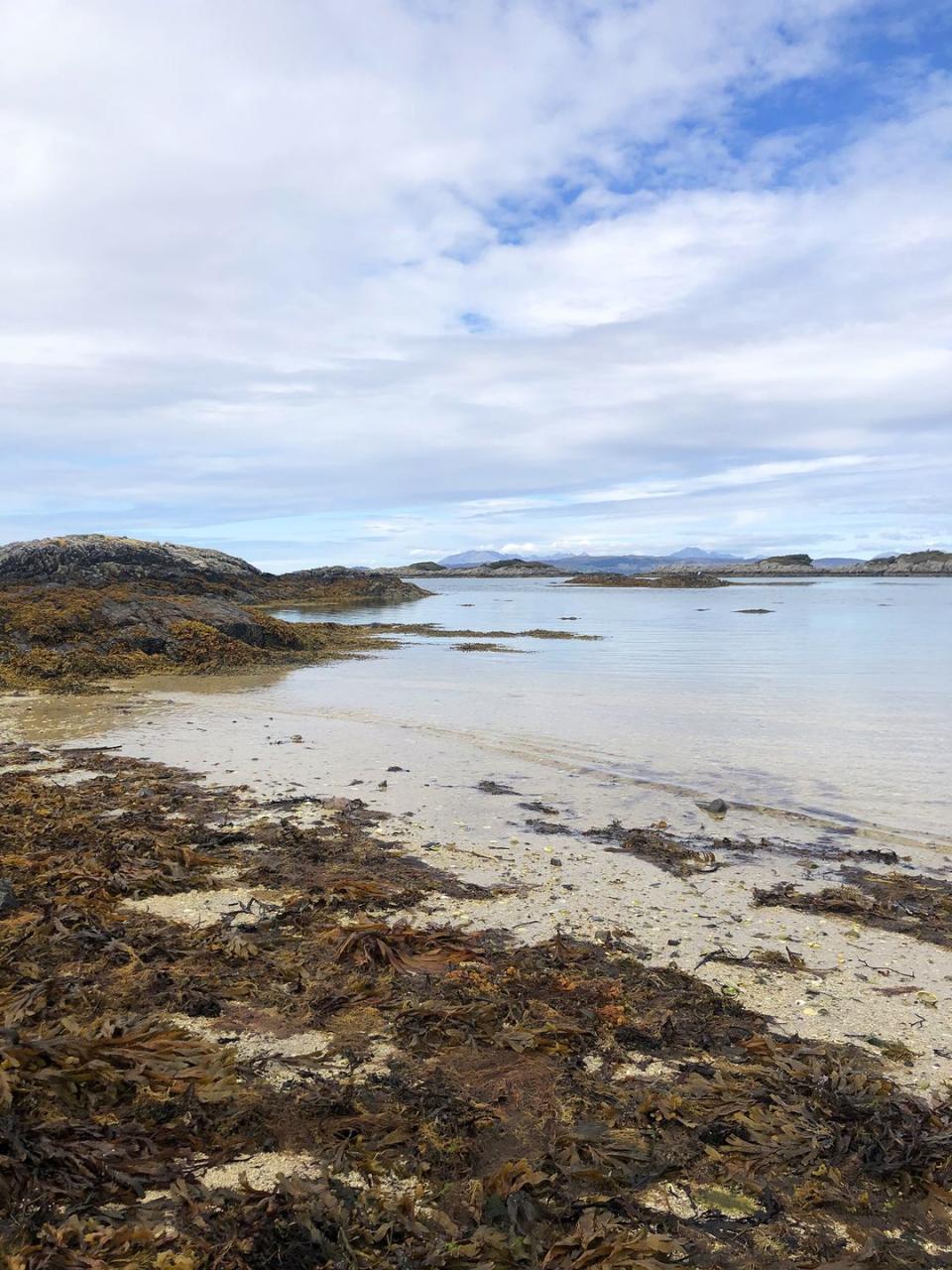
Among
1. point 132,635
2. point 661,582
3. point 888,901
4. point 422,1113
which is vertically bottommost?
point 888,901

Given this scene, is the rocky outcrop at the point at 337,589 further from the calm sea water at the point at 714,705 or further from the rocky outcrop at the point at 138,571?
the calm sea water at the point at 714,705

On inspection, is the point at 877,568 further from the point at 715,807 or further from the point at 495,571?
the point at 715,807

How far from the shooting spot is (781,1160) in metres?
2.77

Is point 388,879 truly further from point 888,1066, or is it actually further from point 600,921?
point 888,1066

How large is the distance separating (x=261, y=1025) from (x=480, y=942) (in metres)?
1.43

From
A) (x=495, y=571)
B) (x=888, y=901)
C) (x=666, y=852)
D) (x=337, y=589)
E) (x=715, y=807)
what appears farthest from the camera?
(x=495, y=571)

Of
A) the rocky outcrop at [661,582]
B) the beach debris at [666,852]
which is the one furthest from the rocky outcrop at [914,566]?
the beach debris at [666,852]

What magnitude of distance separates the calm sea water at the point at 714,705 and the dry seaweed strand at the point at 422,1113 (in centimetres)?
490

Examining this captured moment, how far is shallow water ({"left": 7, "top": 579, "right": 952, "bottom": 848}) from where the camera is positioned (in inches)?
328

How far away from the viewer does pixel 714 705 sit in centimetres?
1362

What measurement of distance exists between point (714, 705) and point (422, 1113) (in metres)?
11.5

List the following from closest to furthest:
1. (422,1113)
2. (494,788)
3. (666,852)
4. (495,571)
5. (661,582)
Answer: (422,1113) < (666,852) < (494,788) < (661,582) < (495,571)

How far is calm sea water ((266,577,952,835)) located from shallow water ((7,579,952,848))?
0.16 ft

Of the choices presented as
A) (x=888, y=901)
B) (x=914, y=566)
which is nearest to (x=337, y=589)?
(x=888, y=901)
